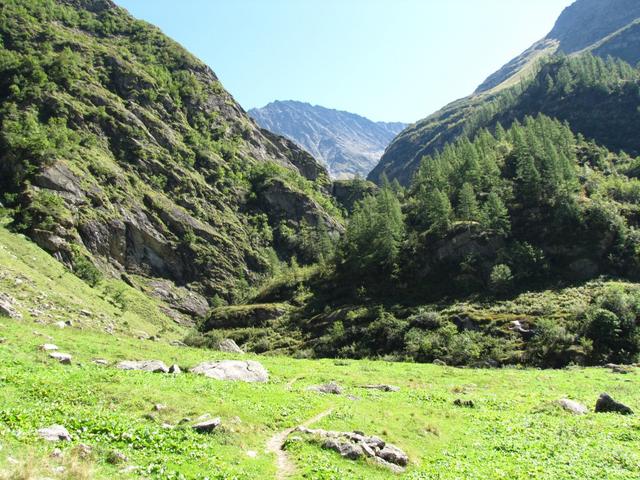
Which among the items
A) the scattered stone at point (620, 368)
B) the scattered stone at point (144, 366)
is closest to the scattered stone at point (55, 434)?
the scattered stone at point (144, 366)

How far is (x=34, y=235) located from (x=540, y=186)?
347 ft

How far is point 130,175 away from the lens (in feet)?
428

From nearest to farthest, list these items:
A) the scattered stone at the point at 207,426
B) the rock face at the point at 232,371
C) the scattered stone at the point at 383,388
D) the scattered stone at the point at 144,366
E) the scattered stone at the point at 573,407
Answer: the scattered stone at the point at 207,426 → the scattered stone at the point at 573,407 → the scattered stone at the point at 144,366 → the rock face at the point at 232,371 → the scattered stone at the point at 383,388

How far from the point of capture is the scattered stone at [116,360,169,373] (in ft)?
103

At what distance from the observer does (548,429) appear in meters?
25.4

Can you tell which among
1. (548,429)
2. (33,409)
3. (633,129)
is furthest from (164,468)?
(633,129)

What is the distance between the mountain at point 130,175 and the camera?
10019 centimetres

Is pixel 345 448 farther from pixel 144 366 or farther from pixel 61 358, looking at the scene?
pixel 61 358

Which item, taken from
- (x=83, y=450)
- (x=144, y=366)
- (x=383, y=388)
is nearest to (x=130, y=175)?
(x=144, y=366)

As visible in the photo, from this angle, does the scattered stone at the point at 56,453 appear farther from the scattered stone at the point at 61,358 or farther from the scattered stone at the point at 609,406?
the scattered stone at the point at 609,406

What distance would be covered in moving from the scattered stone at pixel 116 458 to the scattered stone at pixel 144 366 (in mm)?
16782

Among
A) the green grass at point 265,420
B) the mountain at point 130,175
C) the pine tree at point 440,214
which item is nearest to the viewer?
the green grass at point 265,420

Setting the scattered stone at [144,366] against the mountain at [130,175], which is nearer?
the scattered stone at [144,366]

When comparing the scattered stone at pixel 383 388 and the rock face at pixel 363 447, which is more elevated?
the rock face at pixel 363 447
